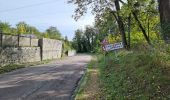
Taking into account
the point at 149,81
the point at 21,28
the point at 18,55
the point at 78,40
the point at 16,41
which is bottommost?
the point at 149,81

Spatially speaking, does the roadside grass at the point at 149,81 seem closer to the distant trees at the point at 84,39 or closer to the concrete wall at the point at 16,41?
the concrete wall at the point at 16,41

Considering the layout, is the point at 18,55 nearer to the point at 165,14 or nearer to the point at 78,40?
the point at 165,14

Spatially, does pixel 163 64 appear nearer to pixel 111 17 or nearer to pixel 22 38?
pixel 111 17

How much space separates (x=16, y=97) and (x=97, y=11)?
26.3 m

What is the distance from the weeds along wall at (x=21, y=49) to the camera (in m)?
39.8

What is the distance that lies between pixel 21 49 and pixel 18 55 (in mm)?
1881

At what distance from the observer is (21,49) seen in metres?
46.4

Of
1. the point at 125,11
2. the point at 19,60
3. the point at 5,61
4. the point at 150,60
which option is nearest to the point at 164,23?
the point at 150,60

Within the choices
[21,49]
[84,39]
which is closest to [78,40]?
[84,39]

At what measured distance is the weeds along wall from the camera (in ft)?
131

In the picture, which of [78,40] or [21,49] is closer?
[21,49]

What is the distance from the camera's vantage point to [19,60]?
4497 centimetres

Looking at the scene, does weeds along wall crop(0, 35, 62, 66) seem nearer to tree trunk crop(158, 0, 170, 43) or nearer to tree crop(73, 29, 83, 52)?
tree trunk crop(158, 0, 170, 43)

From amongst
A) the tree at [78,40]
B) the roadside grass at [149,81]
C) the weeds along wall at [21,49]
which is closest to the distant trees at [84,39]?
the tree at [78,40]
